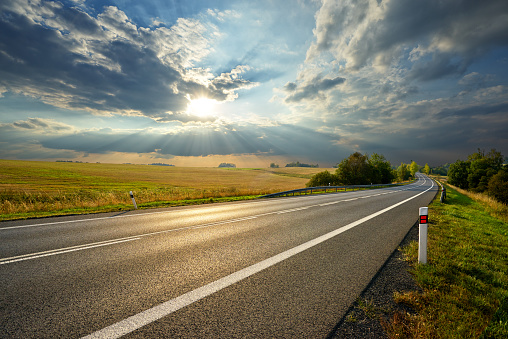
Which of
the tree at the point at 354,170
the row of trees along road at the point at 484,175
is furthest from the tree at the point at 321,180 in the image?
the row of trees along road at the point at 484,175

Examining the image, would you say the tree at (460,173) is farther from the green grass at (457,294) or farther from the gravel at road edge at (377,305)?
the gravel at road edge at (377,305)

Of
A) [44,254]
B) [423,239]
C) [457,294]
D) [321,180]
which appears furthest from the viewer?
[321,180]

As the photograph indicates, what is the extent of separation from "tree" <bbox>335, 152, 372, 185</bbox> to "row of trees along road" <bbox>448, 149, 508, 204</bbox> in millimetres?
18696

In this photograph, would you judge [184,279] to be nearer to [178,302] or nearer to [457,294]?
[178,302]

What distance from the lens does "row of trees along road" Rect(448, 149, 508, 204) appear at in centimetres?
3575

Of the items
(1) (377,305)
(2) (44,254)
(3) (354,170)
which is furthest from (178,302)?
(3) (354,170)

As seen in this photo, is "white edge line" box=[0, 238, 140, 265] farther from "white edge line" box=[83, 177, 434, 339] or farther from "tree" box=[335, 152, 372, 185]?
"tree" box=[335, 152, 372, 185]

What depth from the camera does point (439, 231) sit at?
21.2ft

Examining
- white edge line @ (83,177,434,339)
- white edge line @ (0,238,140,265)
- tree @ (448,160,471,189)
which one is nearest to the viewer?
white edge line @ (83,177,434,339)

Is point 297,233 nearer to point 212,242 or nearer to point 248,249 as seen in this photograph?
point 248,249

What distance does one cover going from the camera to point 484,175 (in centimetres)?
4956

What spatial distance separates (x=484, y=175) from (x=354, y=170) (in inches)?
1359

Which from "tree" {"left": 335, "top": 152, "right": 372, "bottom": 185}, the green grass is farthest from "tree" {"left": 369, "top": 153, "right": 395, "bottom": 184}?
the green grass

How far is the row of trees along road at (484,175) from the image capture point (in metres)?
35.8
